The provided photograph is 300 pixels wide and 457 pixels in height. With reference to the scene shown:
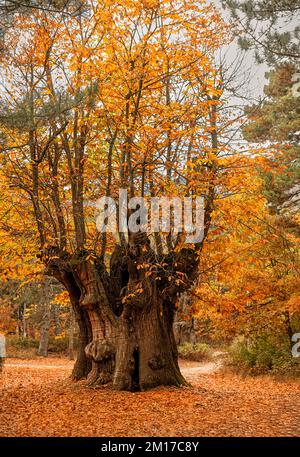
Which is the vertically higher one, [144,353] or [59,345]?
[144,353]

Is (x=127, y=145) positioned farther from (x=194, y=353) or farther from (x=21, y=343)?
(x=21, y=343)

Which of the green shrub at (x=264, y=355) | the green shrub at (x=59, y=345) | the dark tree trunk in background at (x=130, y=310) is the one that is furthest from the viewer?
the green shrub at (x=59, y=345)

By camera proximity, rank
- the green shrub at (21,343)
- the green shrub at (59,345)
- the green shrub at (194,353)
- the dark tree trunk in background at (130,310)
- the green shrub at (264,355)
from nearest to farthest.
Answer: the dark tree trunk in background at (130,310) → the green shrub at (264,355) → the green shrub at (194,353) → the green shrub at (21,343) → the green shrub at (59,345)

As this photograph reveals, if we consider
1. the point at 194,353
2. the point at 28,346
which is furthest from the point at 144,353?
the point at 28,346

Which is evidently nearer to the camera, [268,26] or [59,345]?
[268,26]

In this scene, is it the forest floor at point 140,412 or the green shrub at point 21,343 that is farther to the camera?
the green shrub at point 21,343

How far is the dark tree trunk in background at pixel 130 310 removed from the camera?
36.2 feet

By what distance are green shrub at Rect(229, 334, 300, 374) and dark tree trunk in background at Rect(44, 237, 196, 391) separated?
18.3ft

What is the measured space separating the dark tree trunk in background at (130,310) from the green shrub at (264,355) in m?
5.58

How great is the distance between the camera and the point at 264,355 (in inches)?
659

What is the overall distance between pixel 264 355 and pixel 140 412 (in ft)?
30.2

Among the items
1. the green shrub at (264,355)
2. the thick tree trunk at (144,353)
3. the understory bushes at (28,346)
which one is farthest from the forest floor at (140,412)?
the understory bushes at (28,346)

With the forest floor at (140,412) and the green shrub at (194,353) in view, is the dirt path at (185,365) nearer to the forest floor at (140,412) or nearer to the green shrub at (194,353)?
the green shrub at (194,353)
